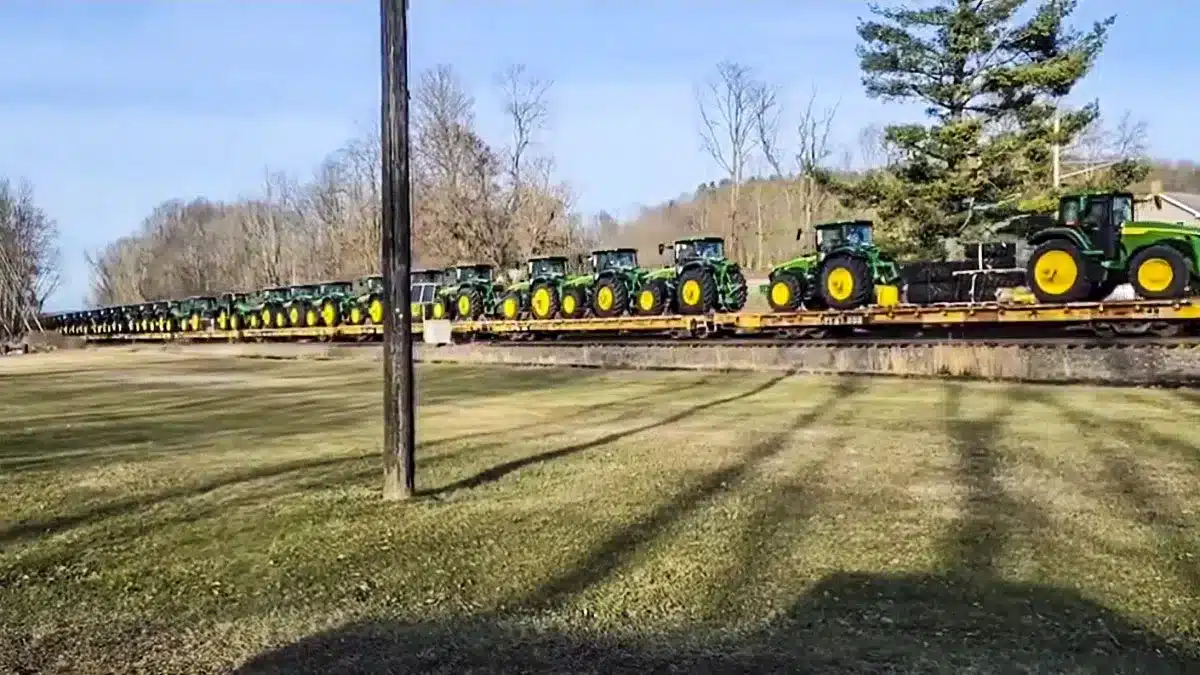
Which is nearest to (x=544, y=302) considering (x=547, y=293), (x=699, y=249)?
(x=547, y=293)

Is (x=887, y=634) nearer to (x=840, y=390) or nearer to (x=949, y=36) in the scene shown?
(x=840, y=390)

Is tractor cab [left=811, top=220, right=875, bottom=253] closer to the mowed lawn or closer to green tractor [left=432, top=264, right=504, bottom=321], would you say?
the mowed lawn

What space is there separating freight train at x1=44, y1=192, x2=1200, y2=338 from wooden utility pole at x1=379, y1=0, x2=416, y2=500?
0.31m

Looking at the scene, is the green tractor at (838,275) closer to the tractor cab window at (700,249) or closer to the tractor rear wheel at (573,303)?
the tractor cab window at (700,249)

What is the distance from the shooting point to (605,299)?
2444 cm

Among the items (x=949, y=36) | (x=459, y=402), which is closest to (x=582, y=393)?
(x=459, y=402)

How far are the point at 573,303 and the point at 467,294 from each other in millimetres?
5886

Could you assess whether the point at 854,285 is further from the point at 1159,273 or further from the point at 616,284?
the point at 616,284

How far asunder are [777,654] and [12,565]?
4058 mm

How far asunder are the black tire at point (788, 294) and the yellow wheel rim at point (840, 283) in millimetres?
868

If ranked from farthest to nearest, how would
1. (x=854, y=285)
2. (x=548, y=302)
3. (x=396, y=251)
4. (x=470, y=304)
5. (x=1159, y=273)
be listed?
(x=470, y=304)
(x=548, y=302)
(x=854, y=285)
(x=1159, y=273)
(x=396, y=251)

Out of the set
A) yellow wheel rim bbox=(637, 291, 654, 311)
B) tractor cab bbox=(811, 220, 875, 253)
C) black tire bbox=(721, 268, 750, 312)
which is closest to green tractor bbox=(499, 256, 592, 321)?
yellow wheel rim bbox=(637, 291, 654, 311)

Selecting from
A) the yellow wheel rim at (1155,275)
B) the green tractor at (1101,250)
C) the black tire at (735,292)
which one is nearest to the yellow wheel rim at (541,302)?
the black tire at (735,292)

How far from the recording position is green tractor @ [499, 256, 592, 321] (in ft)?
83.8
